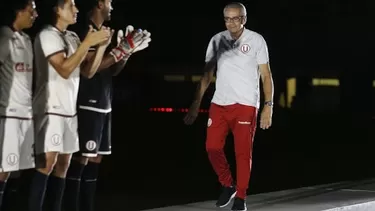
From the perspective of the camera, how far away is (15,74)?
20.4ft

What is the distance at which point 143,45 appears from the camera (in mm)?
7156

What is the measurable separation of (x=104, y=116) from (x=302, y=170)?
29.0 feet

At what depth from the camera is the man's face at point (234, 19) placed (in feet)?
26.2

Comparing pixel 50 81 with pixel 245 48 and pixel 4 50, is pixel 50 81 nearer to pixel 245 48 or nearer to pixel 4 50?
pixel 4 50

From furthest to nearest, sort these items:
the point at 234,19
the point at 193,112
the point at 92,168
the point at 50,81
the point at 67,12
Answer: the point at 193,112
the point at 234,19
the point at 92,168
the point at 67,12
the point at 50,81

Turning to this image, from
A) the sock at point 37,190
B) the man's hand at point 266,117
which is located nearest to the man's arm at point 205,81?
the man's hand at point 266,117

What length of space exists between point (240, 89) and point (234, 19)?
63 cm

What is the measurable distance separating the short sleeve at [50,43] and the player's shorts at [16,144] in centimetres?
53

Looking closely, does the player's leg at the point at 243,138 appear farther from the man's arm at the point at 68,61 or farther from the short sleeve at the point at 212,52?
the man's arm at the point at 68,61

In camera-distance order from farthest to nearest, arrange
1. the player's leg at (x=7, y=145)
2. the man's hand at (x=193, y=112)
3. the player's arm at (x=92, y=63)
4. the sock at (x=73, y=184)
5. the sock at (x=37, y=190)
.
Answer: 1. the man's hand at (x=193, y=112)
2. the sock at (x=73, y=184)
3. the player's arm at (x=92, y=63)
4. the sock at (x=37, y=190)
5. the player's leg at (x=7, y=145)

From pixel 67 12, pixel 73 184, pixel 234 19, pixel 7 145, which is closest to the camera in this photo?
pixel 7 145

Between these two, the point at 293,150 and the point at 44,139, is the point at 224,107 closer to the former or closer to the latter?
the point at 44,139

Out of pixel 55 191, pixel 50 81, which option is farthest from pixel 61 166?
pixel 50 81

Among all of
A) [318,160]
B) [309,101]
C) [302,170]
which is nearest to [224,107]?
[302,170]
